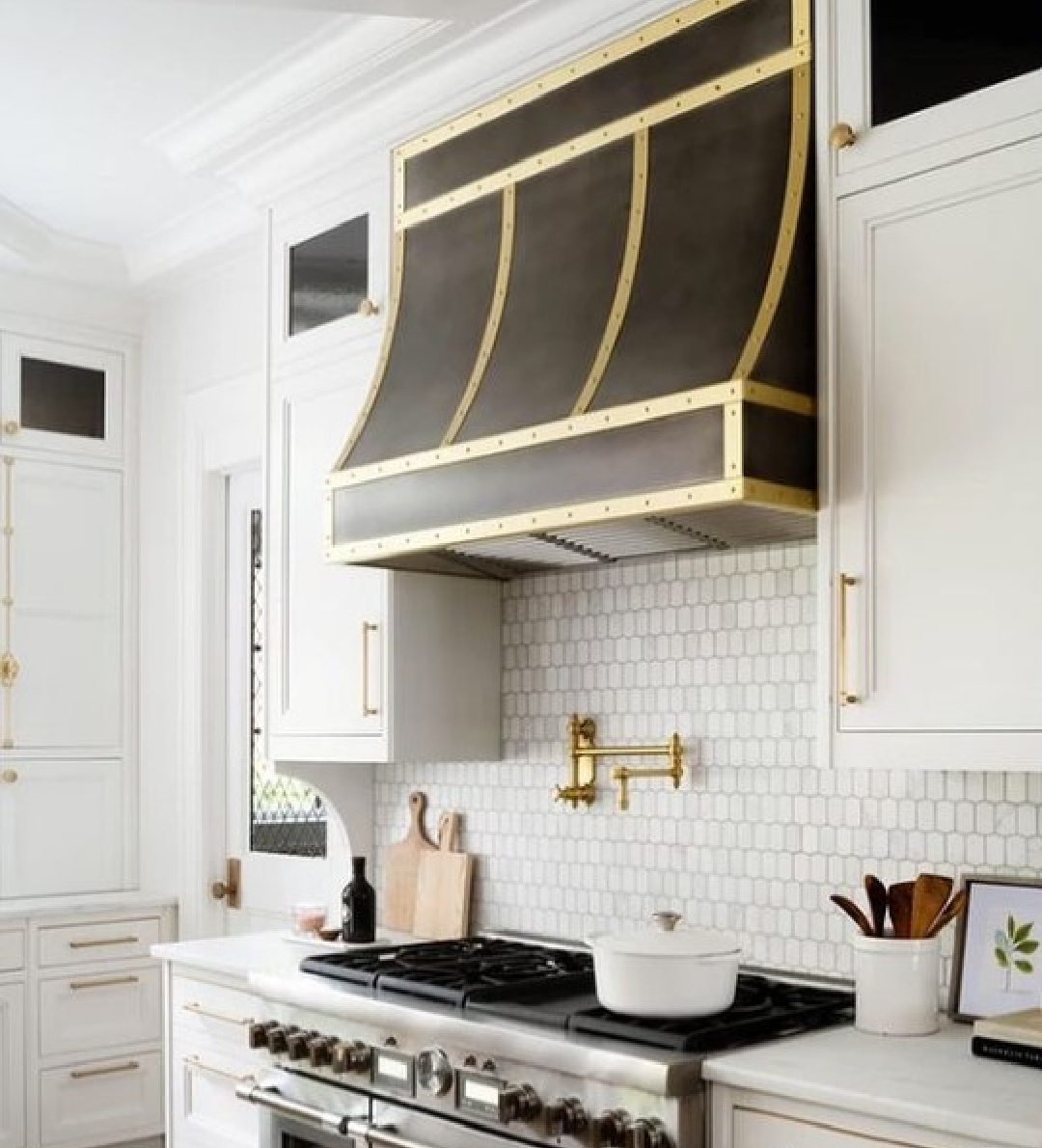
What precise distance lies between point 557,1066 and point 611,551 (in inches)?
42.8

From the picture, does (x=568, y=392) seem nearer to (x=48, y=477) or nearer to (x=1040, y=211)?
(x=1040, y=211)

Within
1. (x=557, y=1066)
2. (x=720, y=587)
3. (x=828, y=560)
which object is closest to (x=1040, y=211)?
(x=828, y=560)

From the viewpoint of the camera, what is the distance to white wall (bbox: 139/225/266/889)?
4645 mm

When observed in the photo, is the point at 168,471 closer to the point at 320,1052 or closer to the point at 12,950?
the point at 12,950

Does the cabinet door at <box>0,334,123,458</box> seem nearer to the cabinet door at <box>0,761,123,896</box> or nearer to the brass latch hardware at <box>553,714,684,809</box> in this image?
the cabinet door at <box>0,761,123,896</box>

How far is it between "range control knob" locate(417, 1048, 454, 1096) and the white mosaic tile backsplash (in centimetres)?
64

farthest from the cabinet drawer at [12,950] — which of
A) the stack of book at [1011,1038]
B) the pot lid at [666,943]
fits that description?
the stack of book at [1011,1038]

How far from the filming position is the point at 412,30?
3164 millimetres

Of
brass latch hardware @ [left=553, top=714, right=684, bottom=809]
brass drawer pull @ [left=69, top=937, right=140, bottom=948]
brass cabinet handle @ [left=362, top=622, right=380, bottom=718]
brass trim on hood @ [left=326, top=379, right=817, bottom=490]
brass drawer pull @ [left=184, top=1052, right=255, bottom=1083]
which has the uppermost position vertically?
brass trim on hood @ [left=326, top=379, right=817, bottom=490]

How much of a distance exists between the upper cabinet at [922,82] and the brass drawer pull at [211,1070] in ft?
7.45

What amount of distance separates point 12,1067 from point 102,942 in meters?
0.43

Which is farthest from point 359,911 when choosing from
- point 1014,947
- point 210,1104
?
point 1014,947

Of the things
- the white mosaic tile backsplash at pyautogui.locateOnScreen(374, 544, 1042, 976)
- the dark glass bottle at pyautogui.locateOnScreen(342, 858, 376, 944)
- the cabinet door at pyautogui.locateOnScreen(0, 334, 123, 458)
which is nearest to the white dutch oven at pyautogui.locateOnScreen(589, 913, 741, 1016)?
the white mosaic tile backsplash at pyautogui.locateOnScreen(374, 544, 1042, 976)

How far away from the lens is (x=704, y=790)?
3.00 m
